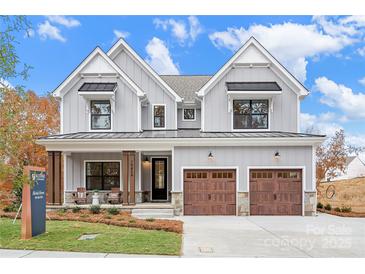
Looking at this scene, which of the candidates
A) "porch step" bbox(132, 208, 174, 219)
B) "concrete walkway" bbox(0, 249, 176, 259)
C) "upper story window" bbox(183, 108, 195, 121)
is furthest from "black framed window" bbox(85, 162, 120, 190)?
"concrete walkway" bbox(0, 249, 176, 259)

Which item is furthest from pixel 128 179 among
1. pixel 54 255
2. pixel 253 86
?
pixel 54 255

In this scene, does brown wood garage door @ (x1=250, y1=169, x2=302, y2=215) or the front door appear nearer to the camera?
brown wood garage door @ (x1=250, y1=169, x2=302, y2=215)

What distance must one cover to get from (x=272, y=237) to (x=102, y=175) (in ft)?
32.8

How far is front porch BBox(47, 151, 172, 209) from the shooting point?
16469 mm

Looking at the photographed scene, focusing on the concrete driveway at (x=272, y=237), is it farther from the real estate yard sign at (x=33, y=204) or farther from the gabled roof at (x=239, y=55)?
the gabled roof at (x=239, y=55)

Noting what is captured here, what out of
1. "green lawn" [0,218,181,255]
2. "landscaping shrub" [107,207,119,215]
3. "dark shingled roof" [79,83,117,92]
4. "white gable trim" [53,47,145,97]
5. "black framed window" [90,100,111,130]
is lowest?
"landscaping shrub" [107,207,119,215]

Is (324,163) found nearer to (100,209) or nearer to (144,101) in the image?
(144,101)

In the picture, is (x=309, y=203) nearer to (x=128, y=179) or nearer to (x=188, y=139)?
(x=188, y=139)

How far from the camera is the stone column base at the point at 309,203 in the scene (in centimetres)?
1602

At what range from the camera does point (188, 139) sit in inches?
625

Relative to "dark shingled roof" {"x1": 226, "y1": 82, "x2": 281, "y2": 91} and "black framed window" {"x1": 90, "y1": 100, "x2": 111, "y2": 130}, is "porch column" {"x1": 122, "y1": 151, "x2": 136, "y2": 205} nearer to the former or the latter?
"black framed window" {"x1": 90, "y1": 100, "x2": 111, "y2": 130}

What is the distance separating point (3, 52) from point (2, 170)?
2781 mm

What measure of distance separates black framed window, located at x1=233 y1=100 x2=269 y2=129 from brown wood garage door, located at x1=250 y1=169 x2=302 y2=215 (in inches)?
111

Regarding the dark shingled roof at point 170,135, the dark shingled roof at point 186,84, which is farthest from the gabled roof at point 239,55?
the dark shingled roof at point 170,135
